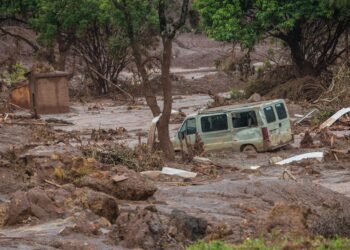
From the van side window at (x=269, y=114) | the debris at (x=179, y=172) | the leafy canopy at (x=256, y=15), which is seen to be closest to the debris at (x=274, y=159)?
the van side window at (x=269, y=114)

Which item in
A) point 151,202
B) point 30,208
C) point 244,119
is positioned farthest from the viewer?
point 244,119

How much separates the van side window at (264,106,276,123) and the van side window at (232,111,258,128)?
0.38 metres

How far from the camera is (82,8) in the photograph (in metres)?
55.0

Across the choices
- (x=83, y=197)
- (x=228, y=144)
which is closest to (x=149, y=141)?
(x=228, y=144)

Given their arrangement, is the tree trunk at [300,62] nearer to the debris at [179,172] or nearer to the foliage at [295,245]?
the debris at [179,172]

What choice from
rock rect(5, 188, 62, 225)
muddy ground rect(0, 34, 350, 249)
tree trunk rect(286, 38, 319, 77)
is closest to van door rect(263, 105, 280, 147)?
muddy ground rect(0, 34, 350, 249)

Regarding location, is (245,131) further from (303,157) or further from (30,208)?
(30,208)

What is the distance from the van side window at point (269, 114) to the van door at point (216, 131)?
1.18 m

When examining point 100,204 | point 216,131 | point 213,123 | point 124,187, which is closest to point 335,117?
point 216,131

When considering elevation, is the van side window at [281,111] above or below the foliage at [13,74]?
below

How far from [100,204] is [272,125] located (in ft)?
45.0

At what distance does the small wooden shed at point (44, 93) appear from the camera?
147ft

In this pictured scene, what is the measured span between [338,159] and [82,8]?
3333 centimetres

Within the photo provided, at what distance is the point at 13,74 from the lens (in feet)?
192
